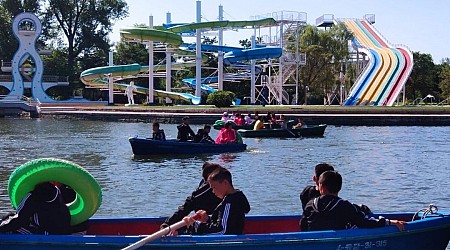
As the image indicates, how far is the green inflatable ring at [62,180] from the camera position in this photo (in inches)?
349

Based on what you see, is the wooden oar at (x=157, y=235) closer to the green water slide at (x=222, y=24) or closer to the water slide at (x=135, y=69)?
the water slide at (x=135, y=69)

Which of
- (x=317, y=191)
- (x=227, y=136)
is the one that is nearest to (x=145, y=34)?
(x=227, y=136)

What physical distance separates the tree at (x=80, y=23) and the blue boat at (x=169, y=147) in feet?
235

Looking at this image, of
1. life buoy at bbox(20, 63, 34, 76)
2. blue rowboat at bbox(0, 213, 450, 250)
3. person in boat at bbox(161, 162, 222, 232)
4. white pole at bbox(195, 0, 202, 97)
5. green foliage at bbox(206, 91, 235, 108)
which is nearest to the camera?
blue rowboat at bbox(0, 213, 450, 250)

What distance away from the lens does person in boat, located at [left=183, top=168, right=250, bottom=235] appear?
851cm

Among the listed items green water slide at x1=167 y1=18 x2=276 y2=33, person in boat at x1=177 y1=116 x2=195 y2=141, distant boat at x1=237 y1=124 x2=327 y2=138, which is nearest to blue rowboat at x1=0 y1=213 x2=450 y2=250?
person in boat at x1=177 y1=116 x2=195 y2=141

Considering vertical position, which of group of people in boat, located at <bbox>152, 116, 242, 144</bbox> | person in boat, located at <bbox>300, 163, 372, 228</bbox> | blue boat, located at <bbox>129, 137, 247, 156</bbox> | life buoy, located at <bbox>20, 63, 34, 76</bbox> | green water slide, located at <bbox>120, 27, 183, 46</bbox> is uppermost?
green water slide, located at <bbox>120, 27, 183, 46</bbox>

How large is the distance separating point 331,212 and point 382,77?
63.7m

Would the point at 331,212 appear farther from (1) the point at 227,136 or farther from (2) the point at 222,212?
(1) the point at 227,136

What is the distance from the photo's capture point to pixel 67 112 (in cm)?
6619

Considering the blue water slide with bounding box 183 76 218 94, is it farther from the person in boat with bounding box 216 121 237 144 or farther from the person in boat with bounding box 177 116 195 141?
the person in boat with bounding box 177 116 195 141

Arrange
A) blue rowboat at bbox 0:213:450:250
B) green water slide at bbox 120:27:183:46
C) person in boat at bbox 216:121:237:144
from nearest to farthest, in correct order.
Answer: blue rowboat at bbox 0:213:450:250, person in boat at bbox 216:121:237:144, green water slide at bbox 120:27:183:46

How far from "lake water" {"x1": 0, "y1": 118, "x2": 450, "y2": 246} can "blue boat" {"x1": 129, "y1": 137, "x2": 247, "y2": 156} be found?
15.5 inches

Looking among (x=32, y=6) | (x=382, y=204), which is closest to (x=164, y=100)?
(x=32, y=6)
